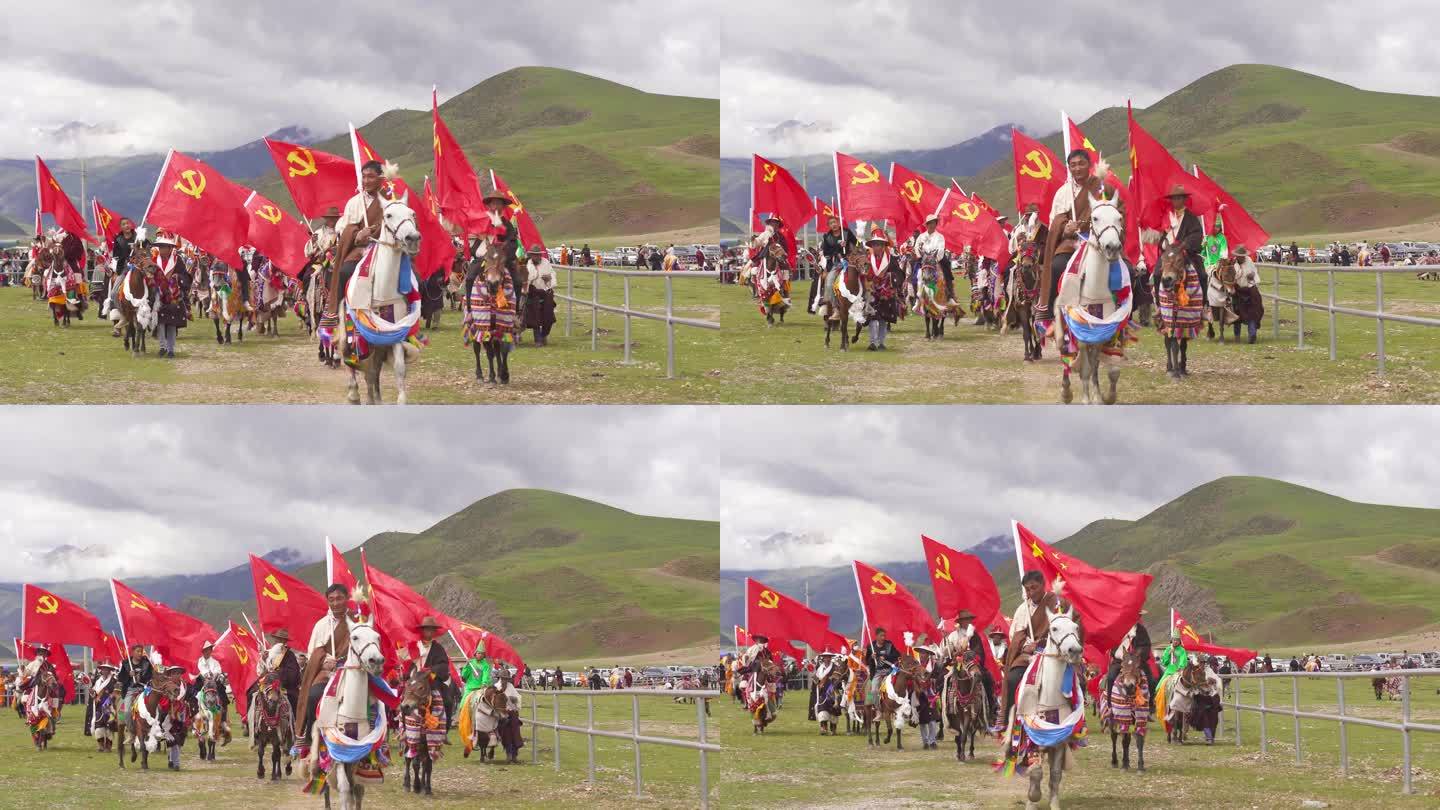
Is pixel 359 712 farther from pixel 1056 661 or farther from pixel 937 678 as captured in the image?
pixel 937 678

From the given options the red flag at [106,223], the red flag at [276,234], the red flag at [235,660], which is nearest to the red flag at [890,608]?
the red flag at [235,660]

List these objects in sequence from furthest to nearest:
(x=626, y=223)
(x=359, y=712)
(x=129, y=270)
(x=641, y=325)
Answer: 1. (x=626, y=223)
2. (x=641, y=325)
3. (x=129, y=270)
4. (x=359, y=712)

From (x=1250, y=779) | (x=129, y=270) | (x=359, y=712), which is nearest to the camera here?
(x=359, y=712)

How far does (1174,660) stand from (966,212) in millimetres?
11146

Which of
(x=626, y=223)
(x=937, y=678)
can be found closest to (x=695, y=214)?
(x=626, y=223)

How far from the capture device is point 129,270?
28203 millimetres

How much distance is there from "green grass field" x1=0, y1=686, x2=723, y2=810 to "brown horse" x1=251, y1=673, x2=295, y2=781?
0.42 metres

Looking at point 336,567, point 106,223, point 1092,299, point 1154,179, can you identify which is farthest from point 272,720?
point 106,223

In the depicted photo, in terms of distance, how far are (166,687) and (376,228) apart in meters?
8.07

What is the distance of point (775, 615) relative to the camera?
94.5ft

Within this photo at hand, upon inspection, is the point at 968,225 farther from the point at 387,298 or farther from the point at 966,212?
the point at 387,298

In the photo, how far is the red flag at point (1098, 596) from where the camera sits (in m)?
17.0

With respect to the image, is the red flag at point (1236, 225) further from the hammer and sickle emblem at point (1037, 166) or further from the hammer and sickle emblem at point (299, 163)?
the hammer and sickle emblem at point (299, 163)

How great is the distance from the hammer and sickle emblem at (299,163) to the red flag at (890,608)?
994 centimetres
